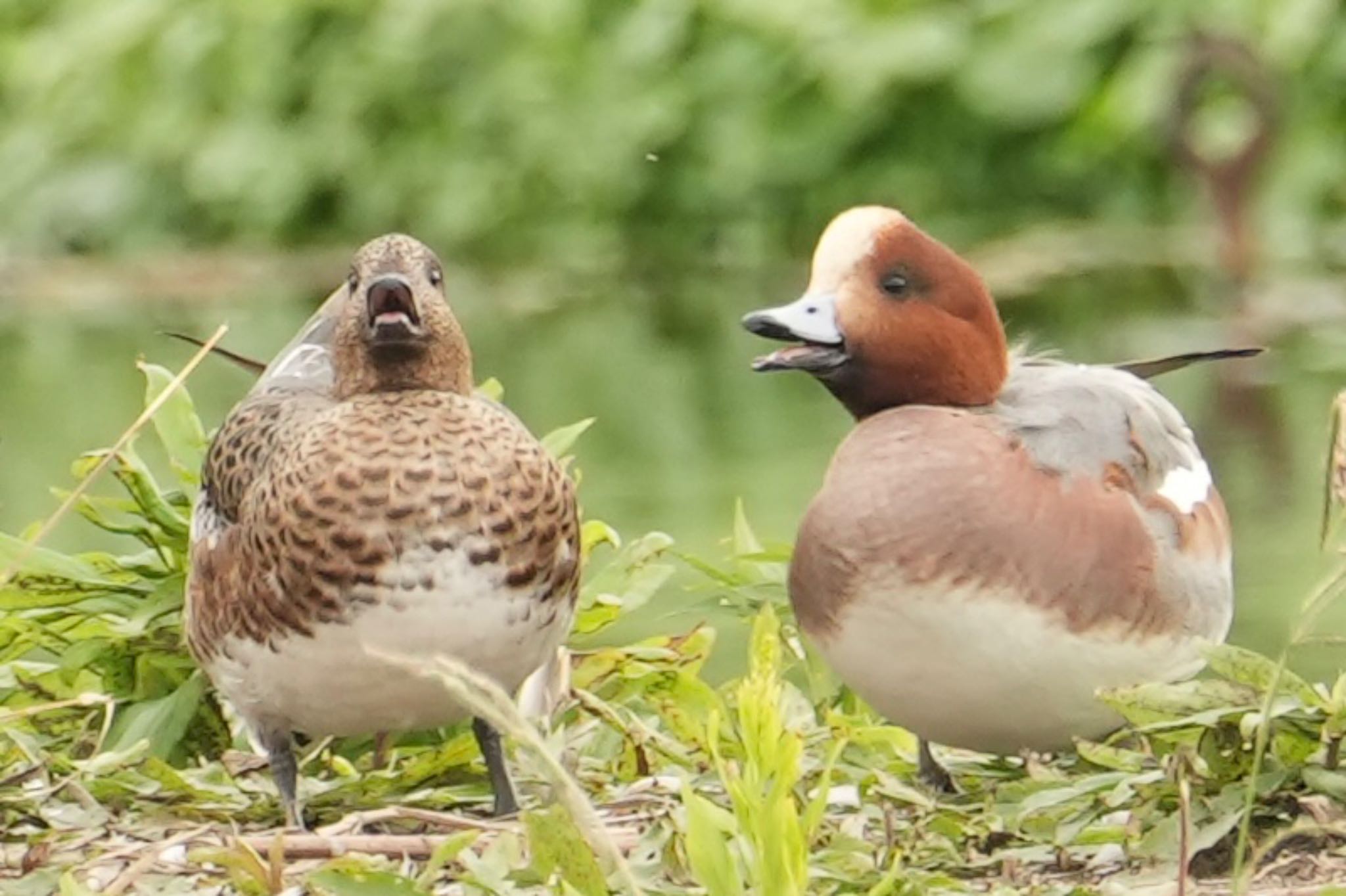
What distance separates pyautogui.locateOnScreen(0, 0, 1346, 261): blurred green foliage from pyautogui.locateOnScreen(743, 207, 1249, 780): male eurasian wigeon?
8.29 m

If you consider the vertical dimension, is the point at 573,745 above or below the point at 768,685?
below

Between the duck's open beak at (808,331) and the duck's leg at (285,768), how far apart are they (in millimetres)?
781

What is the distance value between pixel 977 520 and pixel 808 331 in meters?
0.43

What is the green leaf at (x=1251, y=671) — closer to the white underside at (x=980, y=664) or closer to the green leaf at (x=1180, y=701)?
the green leaf at (x=1180, y=701)

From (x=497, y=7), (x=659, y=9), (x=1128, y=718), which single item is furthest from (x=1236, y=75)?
(x=1128, y=718)

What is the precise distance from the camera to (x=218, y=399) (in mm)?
11328

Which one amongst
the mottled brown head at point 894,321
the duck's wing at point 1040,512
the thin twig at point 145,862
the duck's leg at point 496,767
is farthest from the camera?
the mottled brown head at point 894,321

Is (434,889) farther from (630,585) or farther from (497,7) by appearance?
(497,7)

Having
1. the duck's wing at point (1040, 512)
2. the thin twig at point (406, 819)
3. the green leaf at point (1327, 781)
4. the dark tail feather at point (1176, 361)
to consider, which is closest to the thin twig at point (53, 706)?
the thin twig at point (406, 819)

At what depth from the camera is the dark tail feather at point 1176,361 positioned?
16.0 ft

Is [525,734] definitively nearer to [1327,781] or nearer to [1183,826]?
[1183,826]

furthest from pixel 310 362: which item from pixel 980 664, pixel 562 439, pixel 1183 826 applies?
pixel 1183 826

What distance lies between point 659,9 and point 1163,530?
9675 millimetres

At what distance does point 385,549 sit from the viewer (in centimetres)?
414
